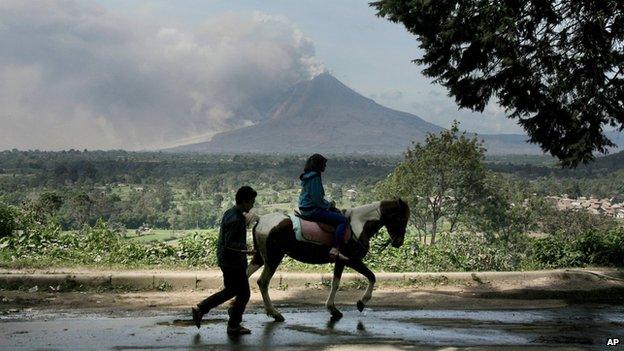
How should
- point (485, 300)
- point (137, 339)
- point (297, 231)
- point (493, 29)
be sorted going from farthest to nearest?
point (493, 29) → point (485, 300) → point (297, 231) → point (137, 339)

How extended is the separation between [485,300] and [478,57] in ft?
17.1

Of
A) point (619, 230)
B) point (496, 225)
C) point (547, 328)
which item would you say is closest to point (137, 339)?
point (547, 328)

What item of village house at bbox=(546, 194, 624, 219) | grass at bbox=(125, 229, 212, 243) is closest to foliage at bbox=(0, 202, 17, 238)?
grass at bbox=(125, 229, 212, 243)

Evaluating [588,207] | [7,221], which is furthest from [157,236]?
[588,207]

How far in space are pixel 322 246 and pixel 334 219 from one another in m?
0.44

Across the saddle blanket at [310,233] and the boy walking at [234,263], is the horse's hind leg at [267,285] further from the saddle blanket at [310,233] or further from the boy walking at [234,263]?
the boy walking at [234,263]

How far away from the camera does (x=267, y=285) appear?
10.1m

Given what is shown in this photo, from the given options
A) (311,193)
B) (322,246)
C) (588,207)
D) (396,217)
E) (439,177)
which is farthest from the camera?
(588,207)

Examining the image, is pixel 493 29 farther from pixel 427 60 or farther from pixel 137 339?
pixel 137 339

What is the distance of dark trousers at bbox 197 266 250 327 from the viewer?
8867 mm

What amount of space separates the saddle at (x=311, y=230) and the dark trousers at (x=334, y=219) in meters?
0.08

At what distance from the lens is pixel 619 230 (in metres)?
18.7

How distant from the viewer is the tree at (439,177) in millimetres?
56188

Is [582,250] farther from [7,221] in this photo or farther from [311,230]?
[7,221]
